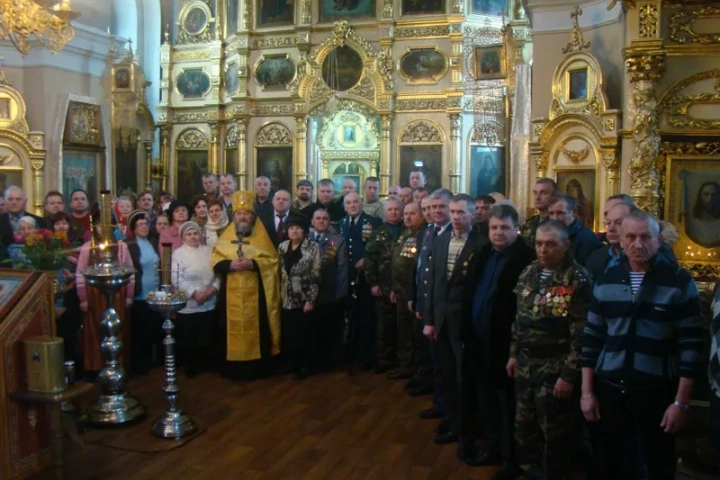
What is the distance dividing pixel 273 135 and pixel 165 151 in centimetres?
269

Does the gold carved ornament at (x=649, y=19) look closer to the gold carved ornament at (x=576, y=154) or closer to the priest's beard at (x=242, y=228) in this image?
the gold carved ornament at (x=576, y=154)

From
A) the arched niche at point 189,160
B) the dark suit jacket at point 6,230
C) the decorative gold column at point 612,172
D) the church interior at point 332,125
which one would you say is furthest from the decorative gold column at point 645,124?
the arched niche at point 189,160

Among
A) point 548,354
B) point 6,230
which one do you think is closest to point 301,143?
point 6,230

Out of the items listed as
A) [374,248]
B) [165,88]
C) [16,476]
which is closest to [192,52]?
[165,88]

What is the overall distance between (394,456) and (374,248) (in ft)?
7.14

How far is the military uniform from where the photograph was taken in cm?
599

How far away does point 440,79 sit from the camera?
11992 millimetres

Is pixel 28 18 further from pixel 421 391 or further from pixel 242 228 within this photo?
pixel 421 391

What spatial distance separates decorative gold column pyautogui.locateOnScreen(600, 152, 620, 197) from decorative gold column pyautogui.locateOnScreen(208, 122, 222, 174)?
347 inches

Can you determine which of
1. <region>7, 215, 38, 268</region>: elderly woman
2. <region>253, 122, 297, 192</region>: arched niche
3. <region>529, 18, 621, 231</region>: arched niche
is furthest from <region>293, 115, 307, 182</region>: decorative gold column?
<region>7, 215, 38, 268</region>: elderly woman

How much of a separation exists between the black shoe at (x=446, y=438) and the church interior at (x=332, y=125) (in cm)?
10

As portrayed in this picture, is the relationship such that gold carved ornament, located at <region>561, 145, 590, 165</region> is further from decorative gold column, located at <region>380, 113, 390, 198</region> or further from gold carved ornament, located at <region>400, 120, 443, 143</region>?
decorative gold column, located at <region>380, 113, 390, 198</region>

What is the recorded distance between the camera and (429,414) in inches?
184

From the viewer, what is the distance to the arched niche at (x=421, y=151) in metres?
12.0
